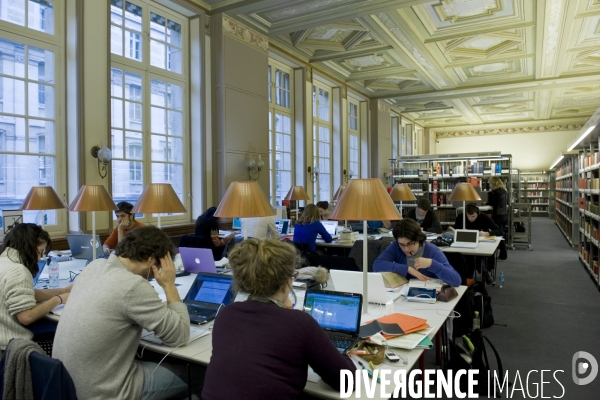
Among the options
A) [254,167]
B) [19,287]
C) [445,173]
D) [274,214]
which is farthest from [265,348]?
[445,173]

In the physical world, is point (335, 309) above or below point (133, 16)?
below

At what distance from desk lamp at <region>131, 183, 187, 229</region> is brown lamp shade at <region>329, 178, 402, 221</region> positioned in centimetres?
158

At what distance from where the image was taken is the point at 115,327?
5.45ft

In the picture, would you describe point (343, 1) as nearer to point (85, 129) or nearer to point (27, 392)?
point (85, 129)

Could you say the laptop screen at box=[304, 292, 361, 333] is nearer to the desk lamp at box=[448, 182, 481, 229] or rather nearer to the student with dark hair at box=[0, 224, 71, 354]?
the student with dark hair at box=[0, 224, 71, 354]

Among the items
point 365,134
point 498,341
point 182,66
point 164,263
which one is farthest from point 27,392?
point 365,134

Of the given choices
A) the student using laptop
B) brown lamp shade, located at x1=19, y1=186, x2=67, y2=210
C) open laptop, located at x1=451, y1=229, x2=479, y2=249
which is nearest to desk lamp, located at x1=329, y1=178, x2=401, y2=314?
the student using laptop

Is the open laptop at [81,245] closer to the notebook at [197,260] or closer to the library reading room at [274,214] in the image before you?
the library reading room at [274,214]

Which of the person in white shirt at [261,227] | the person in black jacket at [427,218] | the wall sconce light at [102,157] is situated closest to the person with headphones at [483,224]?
the person in black jacket at [427,218]

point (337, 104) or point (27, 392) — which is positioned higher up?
point (337, 104)

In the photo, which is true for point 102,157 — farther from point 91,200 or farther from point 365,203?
point 365,203

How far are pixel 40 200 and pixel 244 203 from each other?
1.89 meters

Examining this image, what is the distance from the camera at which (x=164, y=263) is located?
195 cm

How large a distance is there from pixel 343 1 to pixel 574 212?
6526 millimetres
